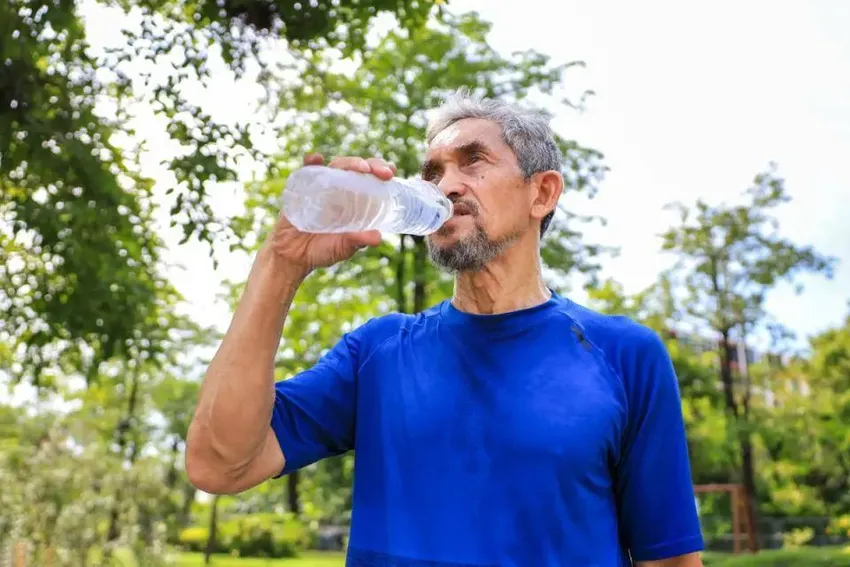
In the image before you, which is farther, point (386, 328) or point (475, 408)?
point (386, 328)

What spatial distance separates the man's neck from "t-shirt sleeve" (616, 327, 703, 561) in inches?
11.3

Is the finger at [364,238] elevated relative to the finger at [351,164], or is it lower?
lower

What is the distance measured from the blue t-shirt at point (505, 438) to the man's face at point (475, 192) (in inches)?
5.7

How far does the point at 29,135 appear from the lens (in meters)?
7.84

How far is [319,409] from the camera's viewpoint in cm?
206

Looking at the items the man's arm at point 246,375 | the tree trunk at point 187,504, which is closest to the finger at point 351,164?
the man's arm at point 246,375

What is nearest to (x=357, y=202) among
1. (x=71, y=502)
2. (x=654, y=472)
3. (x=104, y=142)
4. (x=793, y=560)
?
(x=654, y=472)

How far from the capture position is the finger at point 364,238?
5.73ft

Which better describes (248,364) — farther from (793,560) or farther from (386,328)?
(793,560)

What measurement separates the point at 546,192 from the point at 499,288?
320 millimetres

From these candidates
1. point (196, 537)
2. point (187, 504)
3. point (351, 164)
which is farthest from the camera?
point (196, 537)

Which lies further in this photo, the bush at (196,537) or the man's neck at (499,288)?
the bush at (196,537)

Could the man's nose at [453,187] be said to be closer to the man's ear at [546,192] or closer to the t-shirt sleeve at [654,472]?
the man's ear at [546,192]

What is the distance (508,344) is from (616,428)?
11.4 inches
